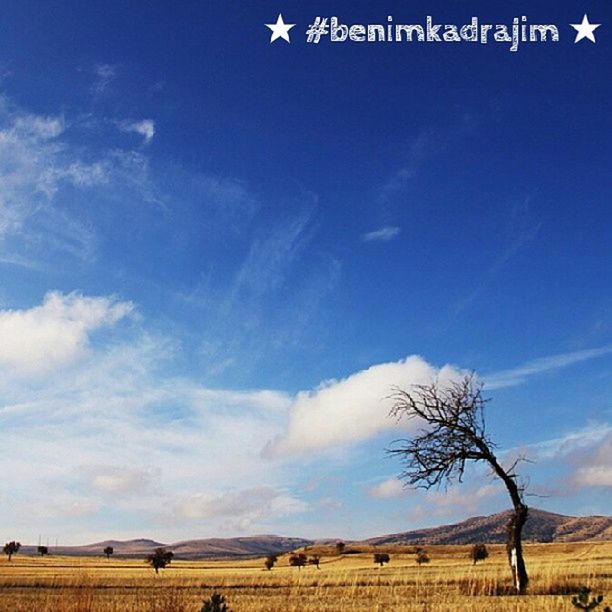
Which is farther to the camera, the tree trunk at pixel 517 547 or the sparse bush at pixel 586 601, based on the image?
the tree trunk at pixel 517 547

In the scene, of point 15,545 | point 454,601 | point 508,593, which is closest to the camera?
point 454,601

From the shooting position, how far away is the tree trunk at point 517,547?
1972 centimetres

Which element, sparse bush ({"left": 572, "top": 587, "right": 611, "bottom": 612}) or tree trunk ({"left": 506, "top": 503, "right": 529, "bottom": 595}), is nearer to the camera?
sparse bush ({"left": 572, "top": 587, "right": 611, "bottom": 612})

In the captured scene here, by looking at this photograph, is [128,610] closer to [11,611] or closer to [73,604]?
[73,604]

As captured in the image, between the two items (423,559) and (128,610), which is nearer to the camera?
(128,610)

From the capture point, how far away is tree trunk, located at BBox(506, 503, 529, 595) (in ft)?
64.7

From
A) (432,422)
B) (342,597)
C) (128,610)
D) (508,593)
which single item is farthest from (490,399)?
(128,610)

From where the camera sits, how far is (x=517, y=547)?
66.3ft

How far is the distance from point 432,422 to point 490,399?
1860 mm

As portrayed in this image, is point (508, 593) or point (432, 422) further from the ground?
point (432, 422)

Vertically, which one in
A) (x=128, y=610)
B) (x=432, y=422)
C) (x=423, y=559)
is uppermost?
(x=432, y=422)

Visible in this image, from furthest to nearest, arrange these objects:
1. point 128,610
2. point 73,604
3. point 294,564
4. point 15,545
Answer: point 15,545 < point 294,564 < point 128,610 < point 73,604

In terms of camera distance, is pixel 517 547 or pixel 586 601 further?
pixel 517 547

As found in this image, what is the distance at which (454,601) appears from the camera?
59.8ft
